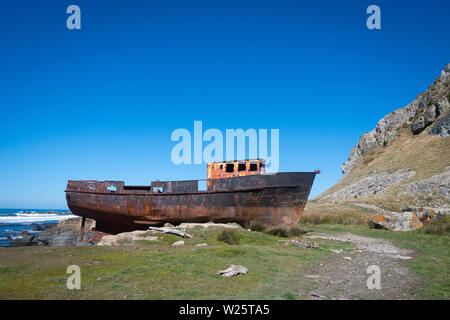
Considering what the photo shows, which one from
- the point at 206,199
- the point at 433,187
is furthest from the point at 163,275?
the point at 433,187

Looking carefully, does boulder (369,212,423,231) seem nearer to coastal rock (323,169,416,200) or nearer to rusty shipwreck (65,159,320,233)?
rusty shipwreck (65,159,320,233)

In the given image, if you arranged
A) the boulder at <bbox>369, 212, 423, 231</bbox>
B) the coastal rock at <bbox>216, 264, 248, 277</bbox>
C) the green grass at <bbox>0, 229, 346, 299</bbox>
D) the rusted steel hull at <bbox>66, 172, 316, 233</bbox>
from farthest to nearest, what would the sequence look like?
the rusted steel hull at <bbox>66, 172, 316, 233</bbox> → the boulder at <bbox>369, 212, 423, 231</bbox> → the coastal rock at <bbox>216, 264, 248, 277</bbox> → the green grass at <bbox>0, 229, 346, 299</bbox>

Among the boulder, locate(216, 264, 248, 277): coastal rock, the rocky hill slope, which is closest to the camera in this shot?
locate(216, 264, 248, 277): coastal rock

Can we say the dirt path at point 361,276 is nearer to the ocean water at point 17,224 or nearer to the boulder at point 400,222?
the boulder at point 400,222

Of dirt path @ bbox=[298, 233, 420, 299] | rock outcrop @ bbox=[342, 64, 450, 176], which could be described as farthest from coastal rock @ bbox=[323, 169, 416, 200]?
dirt path @ bbox=[298, 233, 420, 299]

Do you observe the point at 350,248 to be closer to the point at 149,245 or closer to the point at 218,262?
the point at 218,262

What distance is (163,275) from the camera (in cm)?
551

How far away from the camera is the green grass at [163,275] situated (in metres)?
4.42

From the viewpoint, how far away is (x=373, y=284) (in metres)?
4.96

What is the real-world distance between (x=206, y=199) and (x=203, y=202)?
0.83 feet

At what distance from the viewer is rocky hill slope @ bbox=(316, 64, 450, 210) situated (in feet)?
84.7
